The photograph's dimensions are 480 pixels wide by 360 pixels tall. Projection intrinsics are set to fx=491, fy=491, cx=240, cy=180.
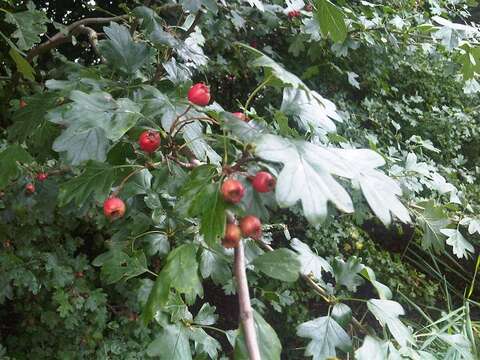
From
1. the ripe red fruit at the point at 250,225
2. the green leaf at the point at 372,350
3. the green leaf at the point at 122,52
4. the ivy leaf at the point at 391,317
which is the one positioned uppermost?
the green leaf at the point at 122,52

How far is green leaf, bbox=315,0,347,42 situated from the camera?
3.75 feet

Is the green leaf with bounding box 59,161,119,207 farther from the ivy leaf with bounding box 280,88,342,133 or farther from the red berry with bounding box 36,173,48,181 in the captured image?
the red berry with bounding box 36,173,48,181

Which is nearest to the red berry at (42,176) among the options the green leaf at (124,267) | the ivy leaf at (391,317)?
the green leaf at (124,267)

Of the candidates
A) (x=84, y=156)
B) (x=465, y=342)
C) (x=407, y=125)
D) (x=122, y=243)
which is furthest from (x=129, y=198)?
(x=407, y=125)

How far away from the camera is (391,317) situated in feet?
3.13

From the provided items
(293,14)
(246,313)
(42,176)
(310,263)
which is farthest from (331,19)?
(293,14)

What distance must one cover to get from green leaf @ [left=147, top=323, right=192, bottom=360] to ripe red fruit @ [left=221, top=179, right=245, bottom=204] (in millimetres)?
418

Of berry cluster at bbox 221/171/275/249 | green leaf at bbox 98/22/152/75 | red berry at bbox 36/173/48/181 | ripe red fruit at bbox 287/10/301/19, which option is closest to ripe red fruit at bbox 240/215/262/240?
berry cluster at bbox 221/171/275/249

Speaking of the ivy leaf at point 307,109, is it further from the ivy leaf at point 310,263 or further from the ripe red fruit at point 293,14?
the ripe red fruit at point 293,14

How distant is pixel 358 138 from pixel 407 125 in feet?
2.71

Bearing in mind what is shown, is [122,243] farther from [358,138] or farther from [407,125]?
[407,125]

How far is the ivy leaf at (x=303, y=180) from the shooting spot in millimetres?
616

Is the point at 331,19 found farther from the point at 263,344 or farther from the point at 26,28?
the point at 26,28

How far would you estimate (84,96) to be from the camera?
2.61 feet
